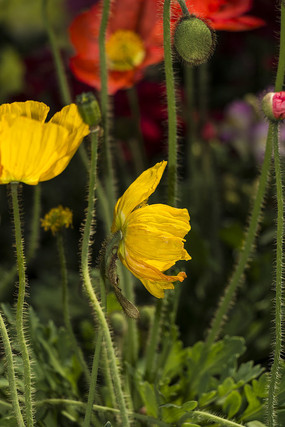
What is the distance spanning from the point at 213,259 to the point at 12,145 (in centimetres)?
71

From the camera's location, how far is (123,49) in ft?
3.83

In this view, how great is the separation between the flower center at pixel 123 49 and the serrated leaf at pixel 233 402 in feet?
1.92

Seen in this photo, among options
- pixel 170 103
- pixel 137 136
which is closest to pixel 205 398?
pixel 170 103

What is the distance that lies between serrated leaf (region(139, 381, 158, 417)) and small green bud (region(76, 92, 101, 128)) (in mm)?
300

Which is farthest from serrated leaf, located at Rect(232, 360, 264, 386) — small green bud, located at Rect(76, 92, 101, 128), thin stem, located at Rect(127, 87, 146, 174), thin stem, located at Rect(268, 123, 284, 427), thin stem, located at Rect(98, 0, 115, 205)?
thin stem, located at Rect(127, 87, 146, 174)

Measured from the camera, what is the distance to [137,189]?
2.04ft

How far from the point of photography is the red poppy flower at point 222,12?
0.78 m

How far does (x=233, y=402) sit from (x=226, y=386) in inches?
0.7

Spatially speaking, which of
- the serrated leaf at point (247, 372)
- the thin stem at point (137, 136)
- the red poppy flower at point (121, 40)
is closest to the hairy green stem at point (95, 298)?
the serrated leaf at point (247, 372)

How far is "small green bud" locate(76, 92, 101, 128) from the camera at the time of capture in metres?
0.59

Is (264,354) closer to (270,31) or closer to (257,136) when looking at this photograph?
(257,136)

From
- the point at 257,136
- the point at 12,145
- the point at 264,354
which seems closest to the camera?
the point at 12,145

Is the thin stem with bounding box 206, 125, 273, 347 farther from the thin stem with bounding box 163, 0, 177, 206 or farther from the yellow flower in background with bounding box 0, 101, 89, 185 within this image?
the yellow flower in background with bounding box 0, 101, 89, 185

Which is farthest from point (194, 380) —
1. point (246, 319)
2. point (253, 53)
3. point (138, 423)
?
point (253, 53)
